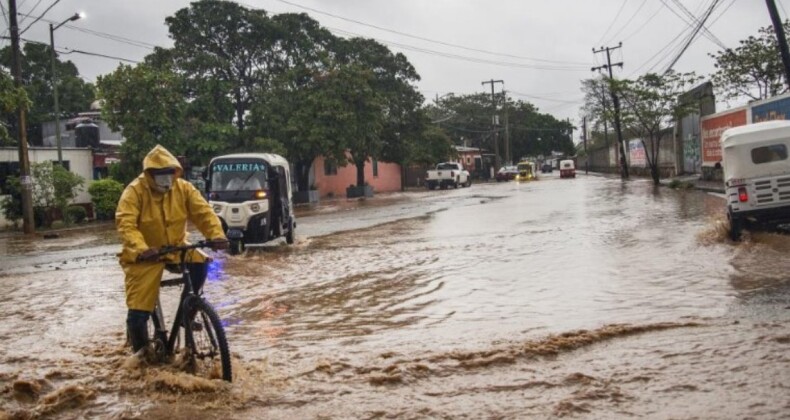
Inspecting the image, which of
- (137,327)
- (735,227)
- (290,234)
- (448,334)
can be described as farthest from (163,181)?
(290,234)

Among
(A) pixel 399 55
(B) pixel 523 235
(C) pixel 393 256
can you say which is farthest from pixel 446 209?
(A) pixel 399 55

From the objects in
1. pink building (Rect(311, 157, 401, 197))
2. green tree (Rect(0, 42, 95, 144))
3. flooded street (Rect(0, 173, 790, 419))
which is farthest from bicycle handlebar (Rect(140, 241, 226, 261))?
green tree (Rect(0, 42, 95, 144))

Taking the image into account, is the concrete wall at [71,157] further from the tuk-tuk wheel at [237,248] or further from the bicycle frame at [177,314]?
the bicycle frame at [177,314]

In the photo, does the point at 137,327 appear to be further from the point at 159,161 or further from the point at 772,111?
the point at 772,111

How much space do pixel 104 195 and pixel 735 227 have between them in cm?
2490

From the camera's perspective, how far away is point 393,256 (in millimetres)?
13711

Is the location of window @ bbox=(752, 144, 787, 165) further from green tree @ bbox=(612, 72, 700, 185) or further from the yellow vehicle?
the yellow vehicle

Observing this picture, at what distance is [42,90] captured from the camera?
4866 cm

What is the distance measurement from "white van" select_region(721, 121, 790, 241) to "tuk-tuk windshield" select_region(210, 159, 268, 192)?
9408 millimetres

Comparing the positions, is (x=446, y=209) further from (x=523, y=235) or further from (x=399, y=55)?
(x=399, y=55)

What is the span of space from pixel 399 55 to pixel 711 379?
47.8 m

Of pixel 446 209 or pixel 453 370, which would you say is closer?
pixel 453 370

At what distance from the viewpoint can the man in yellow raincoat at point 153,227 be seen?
5484mm

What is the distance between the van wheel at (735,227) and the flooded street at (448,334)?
0.40 metres
